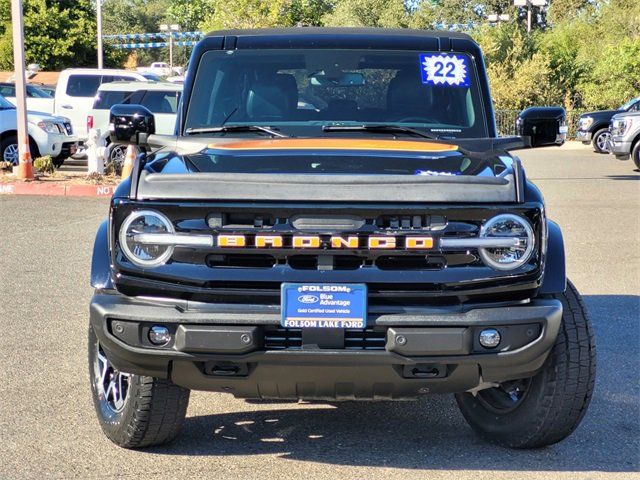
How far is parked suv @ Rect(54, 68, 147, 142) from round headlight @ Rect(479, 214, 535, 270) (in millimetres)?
19157

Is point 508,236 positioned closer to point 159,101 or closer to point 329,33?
point 329,33

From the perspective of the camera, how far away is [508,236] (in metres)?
4.10

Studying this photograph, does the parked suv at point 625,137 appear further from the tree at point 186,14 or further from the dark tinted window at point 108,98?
the tree at point 186,14

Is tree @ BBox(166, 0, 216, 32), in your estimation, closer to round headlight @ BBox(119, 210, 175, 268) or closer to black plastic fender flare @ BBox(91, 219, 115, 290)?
black plastic fender flare @ BBox(91, 219, 115, 290)

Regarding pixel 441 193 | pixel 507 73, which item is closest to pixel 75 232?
pixel 441 193

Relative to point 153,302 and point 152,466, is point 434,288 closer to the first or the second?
point 153,302

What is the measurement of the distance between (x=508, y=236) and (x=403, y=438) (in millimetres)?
1340

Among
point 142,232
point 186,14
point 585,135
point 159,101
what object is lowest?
point 186,14

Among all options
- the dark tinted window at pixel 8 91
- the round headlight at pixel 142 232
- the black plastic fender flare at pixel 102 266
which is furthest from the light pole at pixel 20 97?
the round headlight at pixel 142 232

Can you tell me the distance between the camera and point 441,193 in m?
4.09

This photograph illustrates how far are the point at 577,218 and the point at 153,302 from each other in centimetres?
1082

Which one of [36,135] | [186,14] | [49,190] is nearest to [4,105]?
[36,135]

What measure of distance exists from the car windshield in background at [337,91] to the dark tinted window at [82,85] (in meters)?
18.2

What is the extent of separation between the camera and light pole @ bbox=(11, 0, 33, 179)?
1636 cm
